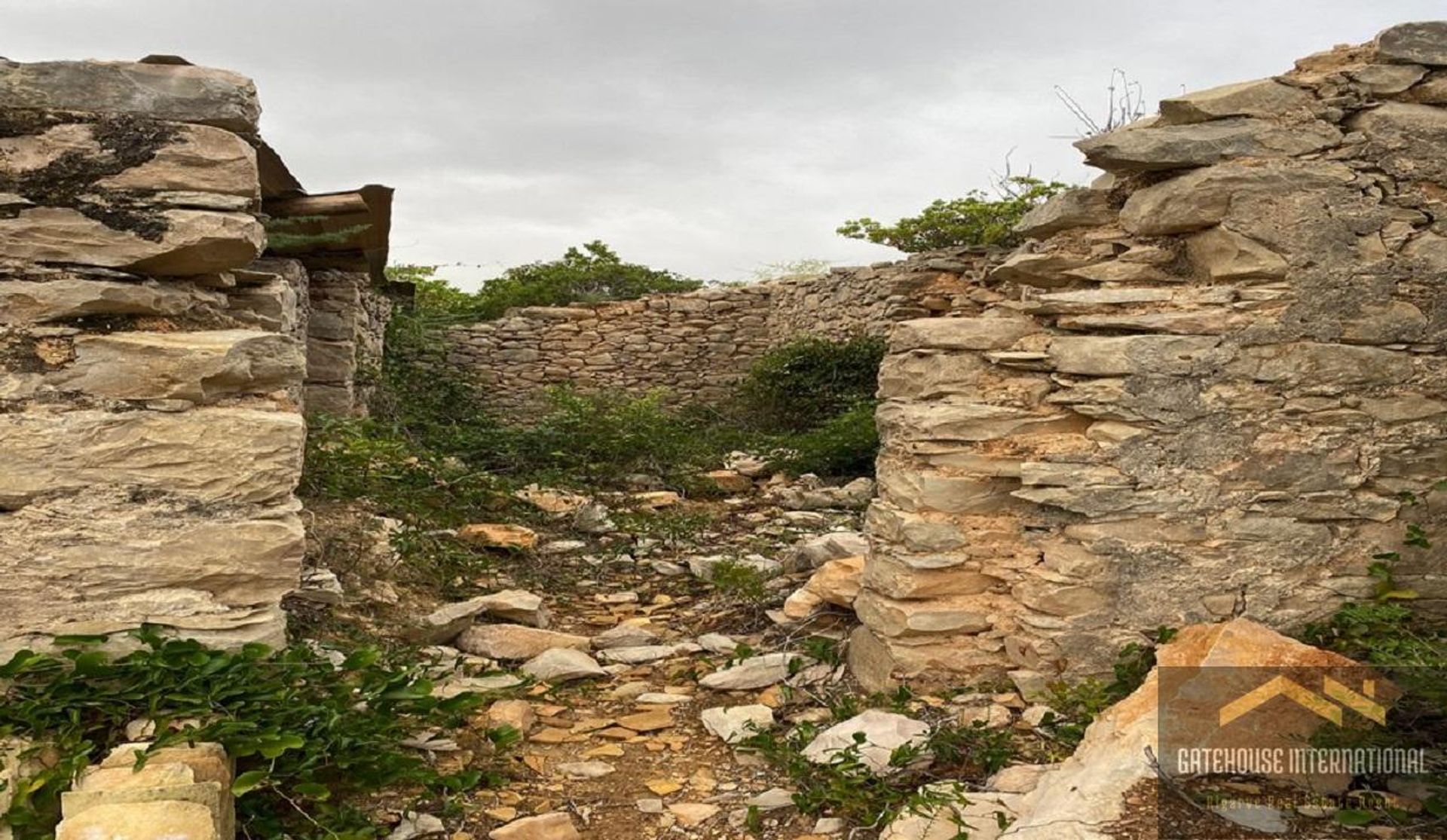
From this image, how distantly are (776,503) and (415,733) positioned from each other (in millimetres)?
4945

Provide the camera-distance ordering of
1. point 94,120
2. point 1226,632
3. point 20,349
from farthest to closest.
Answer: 1. point 1226,632
2. point 94,120
3. point 20,349

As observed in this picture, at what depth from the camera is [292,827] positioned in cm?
260

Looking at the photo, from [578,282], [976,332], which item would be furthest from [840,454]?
[578,282]

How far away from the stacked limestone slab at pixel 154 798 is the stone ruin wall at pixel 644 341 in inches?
416

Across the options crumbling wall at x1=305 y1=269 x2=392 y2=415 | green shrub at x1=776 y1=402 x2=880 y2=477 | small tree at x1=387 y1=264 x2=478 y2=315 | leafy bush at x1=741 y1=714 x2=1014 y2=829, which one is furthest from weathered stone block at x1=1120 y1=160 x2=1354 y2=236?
small tree at x1=387 y1=264 x2=478 y2=315

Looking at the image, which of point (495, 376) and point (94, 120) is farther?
point (495, 376)

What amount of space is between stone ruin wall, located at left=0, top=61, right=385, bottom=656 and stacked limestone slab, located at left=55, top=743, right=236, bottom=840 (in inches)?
17.4

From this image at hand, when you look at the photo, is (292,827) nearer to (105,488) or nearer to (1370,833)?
(105,488)

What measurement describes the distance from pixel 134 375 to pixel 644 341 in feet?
36.8

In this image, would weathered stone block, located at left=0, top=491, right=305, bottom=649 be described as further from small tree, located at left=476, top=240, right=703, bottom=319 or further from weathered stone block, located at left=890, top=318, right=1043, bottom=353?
small tree, located at left=476, top=240, right=703, bottom=319

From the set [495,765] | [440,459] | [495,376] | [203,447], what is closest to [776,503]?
[440,459]

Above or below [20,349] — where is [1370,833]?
below

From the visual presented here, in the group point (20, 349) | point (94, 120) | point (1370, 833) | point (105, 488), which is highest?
point (94, 120)

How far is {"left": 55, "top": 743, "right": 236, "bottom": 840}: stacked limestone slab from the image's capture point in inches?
86.6
